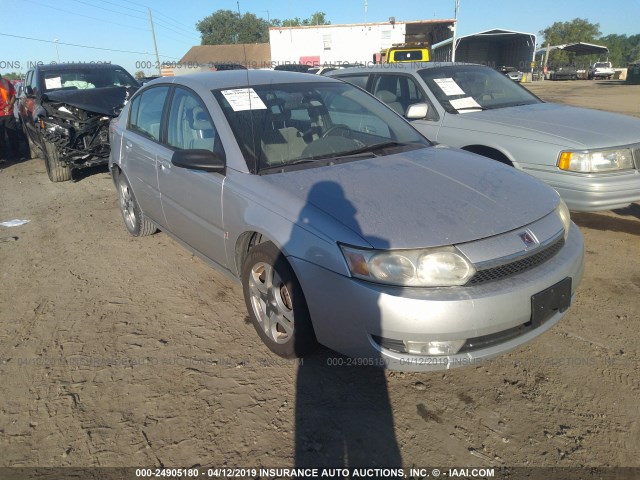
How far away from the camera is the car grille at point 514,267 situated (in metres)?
2.16

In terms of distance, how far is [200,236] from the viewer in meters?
3.32

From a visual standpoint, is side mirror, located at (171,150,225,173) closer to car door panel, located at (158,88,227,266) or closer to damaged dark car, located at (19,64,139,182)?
car door panel, located at (158,88,227,266)

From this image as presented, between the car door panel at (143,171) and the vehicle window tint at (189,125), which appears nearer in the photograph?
the vehicle window tint at (189,125)

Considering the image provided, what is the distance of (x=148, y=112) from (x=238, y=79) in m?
1.11

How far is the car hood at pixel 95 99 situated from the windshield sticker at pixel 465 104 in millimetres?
5080

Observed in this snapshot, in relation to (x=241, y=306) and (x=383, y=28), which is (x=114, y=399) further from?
(x=383, y=28)

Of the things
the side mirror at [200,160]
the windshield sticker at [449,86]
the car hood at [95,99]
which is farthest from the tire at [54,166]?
the windshield sticker at [449,86]

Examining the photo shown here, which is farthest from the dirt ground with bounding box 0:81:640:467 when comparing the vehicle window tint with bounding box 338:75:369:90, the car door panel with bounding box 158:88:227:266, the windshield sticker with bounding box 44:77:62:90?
the windshield sticker with bounding box 44:77:62:90

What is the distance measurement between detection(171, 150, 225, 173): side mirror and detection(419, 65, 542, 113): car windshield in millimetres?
2922

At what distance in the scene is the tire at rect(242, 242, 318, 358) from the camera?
2.47 m

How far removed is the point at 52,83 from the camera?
8.20 metres

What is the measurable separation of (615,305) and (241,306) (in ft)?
8.72

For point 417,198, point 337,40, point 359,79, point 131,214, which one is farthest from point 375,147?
point 337,40

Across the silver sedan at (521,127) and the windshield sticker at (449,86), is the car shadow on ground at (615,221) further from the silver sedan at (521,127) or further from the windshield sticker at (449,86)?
the windshield sticker at (449,86)
